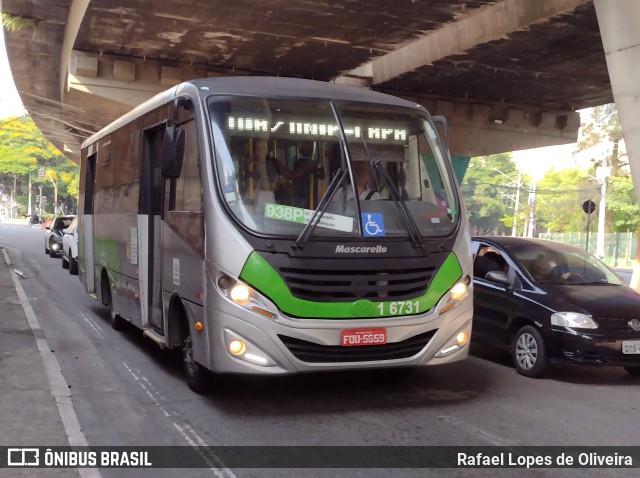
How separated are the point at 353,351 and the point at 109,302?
5.91 m

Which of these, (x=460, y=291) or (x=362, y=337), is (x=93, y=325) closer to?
(x=362, y=337)

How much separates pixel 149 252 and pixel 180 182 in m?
1.39

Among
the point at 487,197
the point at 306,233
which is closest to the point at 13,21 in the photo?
the point at 306,233

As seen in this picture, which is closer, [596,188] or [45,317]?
[45,317]

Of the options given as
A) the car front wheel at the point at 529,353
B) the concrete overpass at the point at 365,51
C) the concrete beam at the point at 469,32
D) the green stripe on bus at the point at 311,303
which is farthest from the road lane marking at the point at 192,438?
the concrete beam at the point at 469,32

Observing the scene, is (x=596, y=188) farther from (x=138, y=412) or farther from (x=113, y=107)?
(x=138, y=412)

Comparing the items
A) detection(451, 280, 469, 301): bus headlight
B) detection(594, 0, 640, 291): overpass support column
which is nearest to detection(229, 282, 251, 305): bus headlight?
detection(451, 280, 469, 301): bus headlight

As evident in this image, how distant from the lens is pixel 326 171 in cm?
639

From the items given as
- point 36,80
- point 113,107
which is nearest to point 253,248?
point 113,107

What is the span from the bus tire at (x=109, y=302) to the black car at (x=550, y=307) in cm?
531

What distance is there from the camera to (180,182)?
701 cm

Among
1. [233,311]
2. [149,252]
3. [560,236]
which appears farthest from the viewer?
[560,236]

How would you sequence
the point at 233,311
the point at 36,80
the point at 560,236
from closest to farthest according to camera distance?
the point at 233,311
the point at 36,80
the point at 560,236

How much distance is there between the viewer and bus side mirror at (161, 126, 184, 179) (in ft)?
21.4
